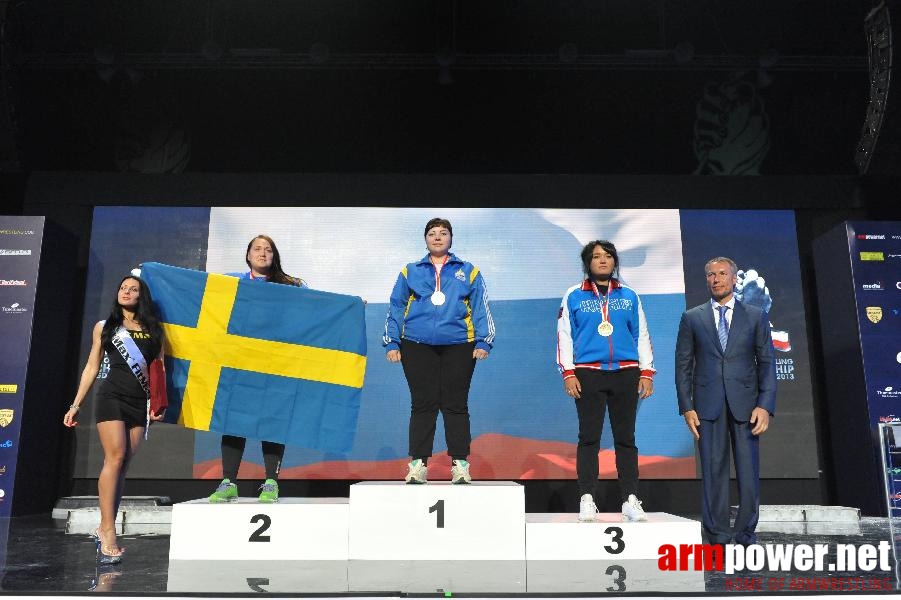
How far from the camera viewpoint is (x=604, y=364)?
3400 millimetres

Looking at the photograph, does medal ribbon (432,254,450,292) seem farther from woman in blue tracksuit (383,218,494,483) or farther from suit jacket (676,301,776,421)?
suit jacket (676,301,776,421)

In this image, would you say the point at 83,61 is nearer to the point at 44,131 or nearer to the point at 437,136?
the point at 44,131

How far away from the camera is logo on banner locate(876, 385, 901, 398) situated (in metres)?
5.55

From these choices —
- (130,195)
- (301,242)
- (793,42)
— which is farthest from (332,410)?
(793,42)

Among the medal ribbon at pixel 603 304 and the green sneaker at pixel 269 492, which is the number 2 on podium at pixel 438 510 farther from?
the medal ribbon at pixel 603 304

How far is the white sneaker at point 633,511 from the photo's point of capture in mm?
3087

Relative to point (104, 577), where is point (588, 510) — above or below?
above

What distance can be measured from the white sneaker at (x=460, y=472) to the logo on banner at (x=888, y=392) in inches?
154

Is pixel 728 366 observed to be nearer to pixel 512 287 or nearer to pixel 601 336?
pixel 601 336

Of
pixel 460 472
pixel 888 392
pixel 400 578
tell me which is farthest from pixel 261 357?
pixel 888 392

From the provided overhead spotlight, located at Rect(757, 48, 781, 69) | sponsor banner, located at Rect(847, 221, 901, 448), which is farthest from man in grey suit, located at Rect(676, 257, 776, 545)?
overhead spotlight, located at Rect(757, 48, 781, 69)

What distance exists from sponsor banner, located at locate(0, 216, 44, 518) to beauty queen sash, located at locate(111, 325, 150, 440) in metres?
2.76

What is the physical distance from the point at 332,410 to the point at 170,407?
0.78m

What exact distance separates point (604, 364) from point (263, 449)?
169cm
